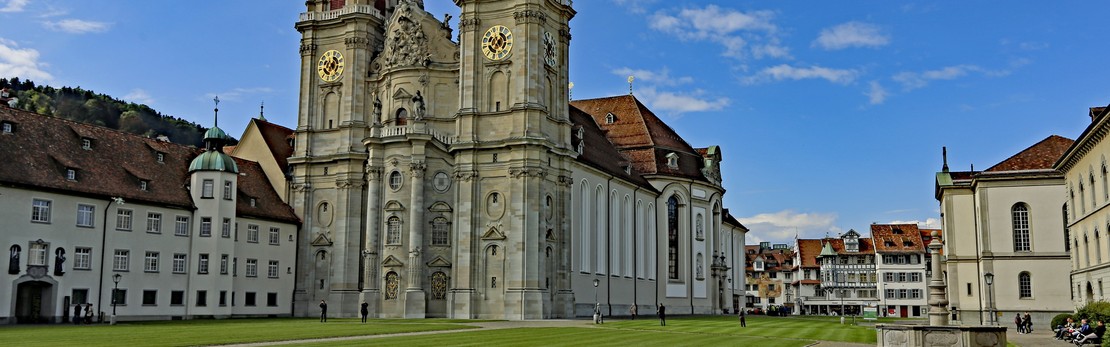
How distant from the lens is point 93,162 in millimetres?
57031

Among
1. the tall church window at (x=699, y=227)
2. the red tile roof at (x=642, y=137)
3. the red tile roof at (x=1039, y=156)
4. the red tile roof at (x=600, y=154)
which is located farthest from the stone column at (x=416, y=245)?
the red tile roof at (x=1039, y=156)

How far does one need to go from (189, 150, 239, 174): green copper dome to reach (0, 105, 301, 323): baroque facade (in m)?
0.07

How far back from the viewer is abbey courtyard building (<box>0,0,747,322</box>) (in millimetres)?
55156

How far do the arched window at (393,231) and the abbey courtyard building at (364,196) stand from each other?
0.48 feet

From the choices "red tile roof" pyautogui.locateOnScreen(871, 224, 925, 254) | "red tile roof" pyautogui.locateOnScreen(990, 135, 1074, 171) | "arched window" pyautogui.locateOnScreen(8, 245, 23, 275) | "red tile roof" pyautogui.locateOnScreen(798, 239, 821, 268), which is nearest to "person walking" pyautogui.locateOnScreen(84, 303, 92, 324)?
"arched window" pyautogui.locateOnScreen(8, 245, 23, 275)

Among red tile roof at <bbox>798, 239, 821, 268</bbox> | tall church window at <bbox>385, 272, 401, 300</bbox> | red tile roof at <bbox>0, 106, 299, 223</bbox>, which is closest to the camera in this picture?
red tile roof at <bbox>0, 106, 299, 223</bbox>

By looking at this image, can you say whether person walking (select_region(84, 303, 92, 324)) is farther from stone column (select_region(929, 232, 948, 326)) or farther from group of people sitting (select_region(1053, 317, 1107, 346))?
group of people sitting (select_region(1053, 317, 1107, 346))

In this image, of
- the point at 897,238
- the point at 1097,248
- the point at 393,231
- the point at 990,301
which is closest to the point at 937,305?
the point at 1097,248

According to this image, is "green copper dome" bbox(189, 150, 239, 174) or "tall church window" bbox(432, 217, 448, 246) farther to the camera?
"tall church window" bbox(432, 217, 448, 246)

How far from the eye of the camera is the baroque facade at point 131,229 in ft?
171

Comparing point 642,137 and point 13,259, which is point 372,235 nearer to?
point 13,259

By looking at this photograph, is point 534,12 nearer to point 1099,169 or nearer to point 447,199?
point 447,199

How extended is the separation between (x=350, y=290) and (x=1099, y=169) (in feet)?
151

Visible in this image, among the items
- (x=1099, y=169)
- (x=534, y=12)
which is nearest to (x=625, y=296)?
(x=534, y=12)
